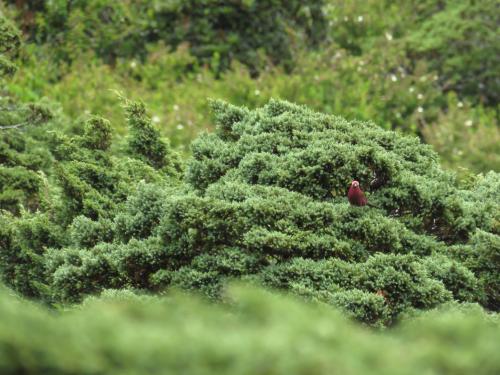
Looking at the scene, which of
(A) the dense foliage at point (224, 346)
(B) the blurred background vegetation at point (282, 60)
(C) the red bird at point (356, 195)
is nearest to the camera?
(A) the dense foliage at point (224, 346)

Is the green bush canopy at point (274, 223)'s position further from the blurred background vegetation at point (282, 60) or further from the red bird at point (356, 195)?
the blurred background vegetation at point (282, 60)

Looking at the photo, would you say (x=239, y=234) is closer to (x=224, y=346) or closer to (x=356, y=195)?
(x=356, y=195)

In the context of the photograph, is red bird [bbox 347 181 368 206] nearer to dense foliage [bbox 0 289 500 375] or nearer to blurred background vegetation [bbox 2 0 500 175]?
dense foliage [bbox 0 289 500 375]

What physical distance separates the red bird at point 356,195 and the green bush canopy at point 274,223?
0.12 ft

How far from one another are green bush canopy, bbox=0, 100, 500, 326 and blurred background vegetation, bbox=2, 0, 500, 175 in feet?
15.4

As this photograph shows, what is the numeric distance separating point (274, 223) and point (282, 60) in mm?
8995

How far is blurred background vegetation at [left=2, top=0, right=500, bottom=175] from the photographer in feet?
35.6

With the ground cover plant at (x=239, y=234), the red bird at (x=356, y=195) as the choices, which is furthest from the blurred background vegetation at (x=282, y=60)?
the red bird at (x=356, y=195)

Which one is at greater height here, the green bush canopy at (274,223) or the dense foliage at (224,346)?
the dense foliage at (224,346)

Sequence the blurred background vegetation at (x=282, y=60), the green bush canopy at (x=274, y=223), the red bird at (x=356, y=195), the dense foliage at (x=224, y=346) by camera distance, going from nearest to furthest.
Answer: the dense foliage at (x=224, y=346)
the green bush canopy at (x=274, y=223)
the red bird at (x=356, y=195)
the blurred background vegetation at (x=282, y=60)

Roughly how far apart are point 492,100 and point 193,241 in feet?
35.5

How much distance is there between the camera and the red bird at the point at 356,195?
4.38 m

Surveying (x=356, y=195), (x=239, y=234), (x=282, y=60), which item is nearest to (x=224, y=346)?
(x=239, y=234)

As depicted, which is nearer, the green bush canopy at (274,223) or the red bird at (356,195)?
the green bush canopy at (274,223)
